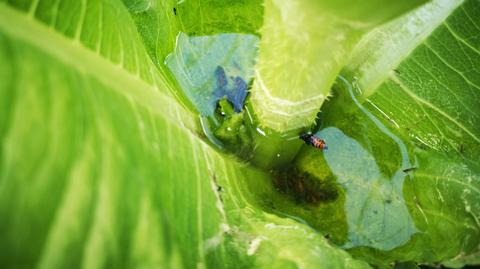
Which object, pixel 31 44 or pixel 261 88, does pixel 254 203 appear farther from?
pixel 31 44

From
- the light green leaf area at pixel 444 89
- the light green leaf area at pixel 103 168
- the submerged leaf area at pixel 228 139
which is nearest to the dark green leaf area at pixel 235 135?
the submerged leaf area at pixel 228 139

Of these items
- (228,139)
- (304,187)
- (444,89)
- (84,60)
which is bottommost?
(304,187)

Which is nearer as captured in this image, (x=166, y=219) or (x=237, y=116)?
(x=166, y=219)

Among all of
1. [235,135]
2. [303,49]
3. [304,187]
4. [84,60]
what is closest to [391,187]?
[304,187]

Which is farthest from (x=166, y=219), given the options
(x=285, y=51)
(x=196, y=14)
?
(x=196, y=14)

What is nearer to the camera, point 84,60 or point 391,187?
point 84,60

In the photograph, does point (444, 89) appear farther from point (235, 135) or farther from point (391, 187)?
point (235, 135)
